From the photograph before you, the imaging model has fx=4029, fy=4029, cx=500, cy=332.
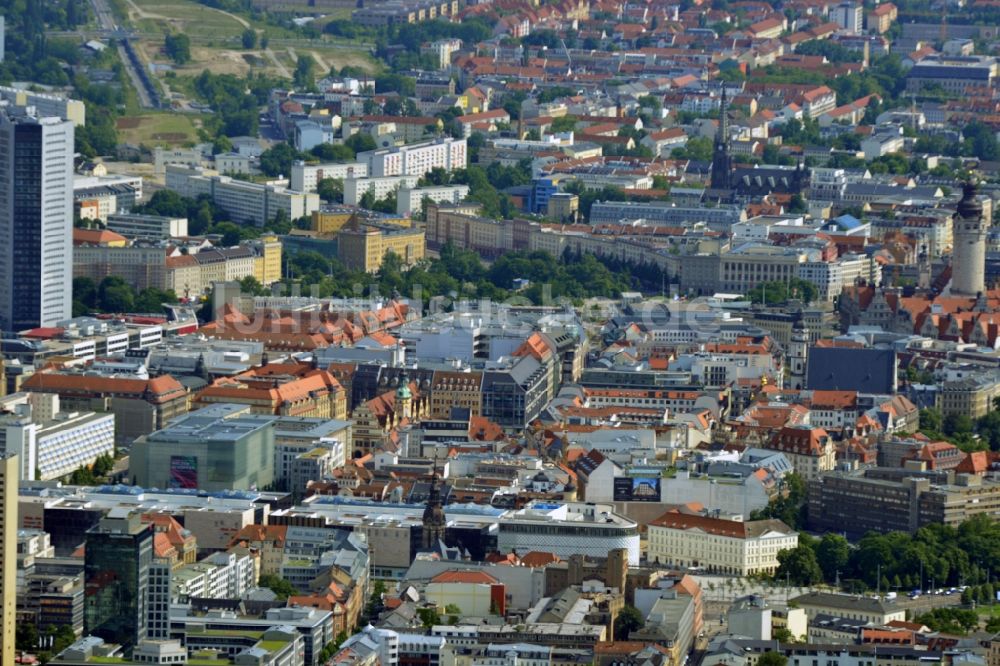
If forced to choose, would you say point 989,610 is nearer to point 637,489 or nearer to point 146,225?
point 637,489

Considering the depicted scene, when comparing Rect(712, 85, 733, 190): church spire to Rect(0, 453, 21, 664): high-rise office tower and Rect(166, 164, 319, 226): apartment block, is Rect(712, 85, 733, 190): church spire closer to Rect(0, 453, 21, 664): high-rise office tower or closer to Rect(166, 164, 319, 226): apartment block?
Rect(166, 164, 319, 226): apartment block

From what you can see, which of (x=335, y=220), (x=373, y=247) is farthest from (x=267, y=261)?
(x=335, y=220)

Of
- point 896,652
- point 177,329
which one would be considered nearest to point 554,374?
point 177,329

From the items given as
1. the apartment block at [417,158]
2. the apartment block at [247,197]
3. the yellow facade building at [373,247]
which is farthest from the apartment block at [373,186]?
the yellow facade building at [373,247]

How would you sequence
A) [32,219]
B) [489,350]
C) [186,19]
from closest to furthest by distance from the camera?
[489,350] < [32,219] < [186,19]

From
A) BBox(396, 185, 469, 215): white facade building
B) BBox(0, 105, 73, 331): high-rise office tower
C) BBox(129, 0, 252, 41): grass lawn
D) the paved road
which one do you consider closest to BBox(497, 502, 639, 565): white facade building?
BBox(0, 105, 73, 331): high-rise office tower
